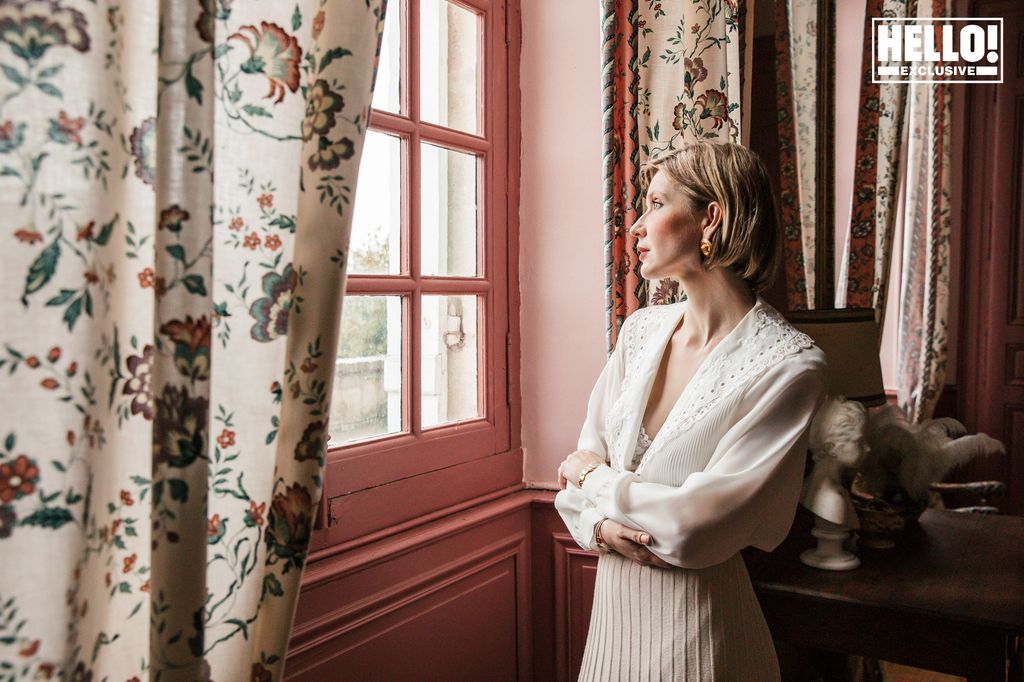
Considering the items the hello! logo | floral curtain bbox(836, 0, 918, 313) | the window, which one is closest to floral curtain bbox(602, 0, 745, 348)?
the window

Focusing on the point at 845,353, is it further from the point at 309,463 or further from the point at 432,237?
the point at 309,463

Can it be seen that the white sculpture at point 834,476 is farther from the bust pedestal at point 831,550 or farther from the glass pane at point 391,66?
the glass pane at point 391,66

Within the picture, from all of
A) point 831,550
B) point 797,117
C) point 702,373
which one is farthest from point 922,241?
point 702,373

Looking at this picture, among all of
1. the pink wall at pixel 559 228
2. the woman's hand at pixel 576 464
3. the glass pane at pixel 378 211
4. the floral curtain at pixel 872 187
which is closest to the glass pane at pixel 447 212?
the glass pane at pixel 378 211

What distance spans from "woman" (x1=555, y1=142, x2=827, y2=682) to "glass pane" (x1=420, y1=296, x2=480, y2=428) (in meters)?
0.64

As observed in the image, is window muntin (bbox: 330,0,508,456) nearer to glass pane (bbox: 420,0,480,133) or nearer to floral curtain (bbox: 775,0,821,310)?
glass pane (bbox: 420,0,480,133)

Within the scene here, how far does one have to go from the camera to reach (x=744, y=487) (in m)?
1.33

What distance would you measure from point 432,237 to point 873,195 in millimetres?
1460

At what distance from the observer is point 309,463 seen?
97cm

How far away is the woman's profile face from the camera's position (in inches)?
59.3

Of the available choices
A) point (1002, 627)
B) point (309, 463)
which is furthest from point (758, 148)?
point (309, 463)

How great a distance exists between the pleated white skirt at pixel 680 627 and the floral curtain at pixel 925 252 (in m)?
2.60

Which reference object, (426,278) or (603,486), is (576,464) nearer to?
(603,486)

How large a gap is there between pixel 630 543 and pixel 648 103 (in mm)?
1110
